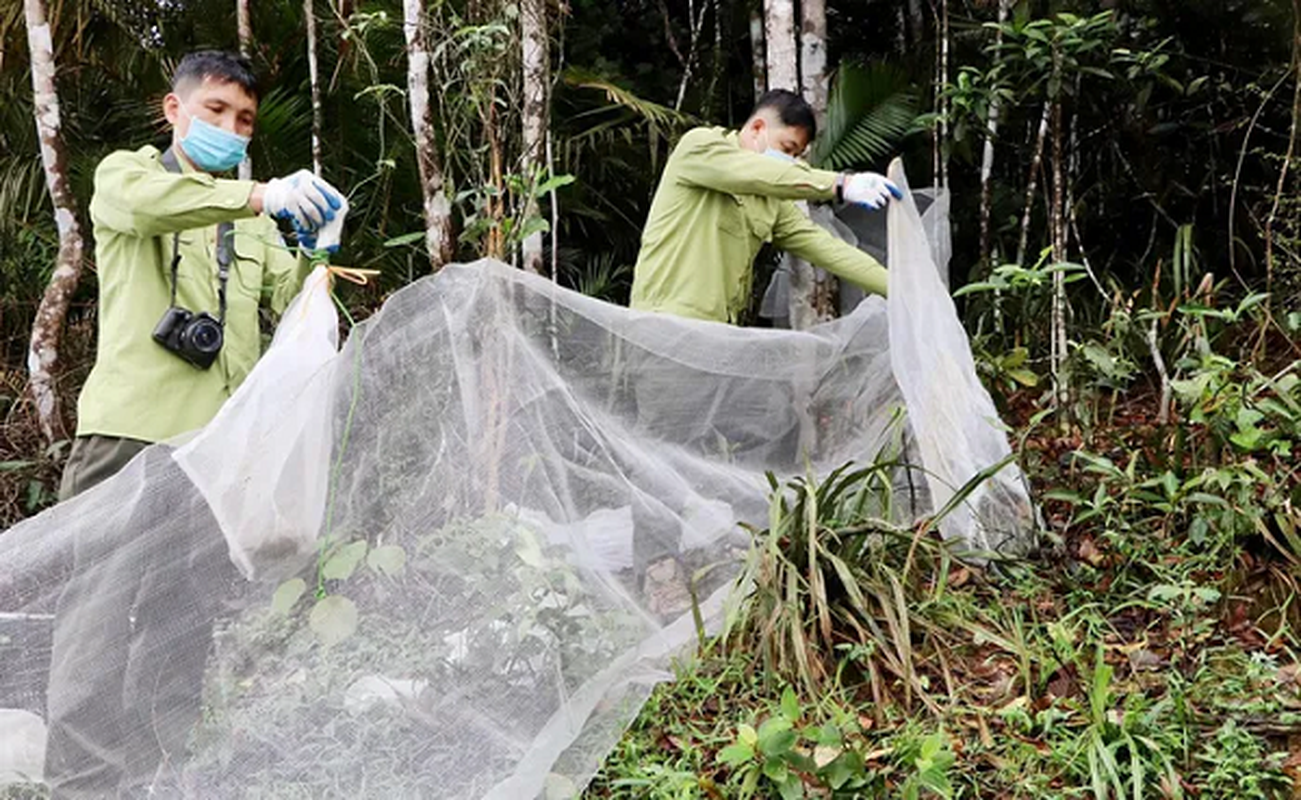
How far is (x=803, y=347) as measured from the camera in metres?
3.75

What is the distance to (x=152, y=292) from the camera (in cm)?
296

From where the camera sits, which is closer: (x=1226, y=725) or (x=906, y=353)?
(x=1226, y=725)

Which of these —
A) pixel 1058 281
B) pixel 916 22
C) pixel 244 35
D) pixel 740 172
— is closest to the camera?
pixel 740 172

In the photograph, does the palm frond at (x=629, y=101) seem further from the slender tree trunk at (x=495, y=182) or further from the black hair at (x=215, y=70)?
the black hair at (x=215, y=70)

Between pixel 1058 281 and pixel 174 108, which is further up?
pixel 174 108

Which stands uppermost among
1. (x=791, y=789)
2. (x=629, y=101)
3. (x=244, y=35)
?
(x=244, y=35)

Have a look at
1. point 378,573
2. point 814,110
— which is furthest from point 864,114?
point 378,573

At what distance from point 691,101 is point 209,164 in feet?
12.9

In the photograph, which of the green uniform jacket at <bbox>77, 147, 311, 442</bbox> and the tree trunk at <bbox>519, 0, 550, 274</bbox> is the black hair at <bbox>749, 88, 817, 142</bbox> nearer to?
the tree trunk at <bbox>519, 0, 550, 274</bbox>

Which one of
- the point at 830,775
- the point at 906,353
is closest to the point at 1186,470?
the point at 906,353

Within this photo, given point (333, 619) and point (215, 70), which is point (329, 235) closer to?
point (215, 70)

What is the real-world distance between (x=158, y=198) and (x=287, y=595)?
34.4 inches

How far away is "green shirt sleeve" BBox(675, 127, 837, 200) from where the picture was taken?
12.8ft

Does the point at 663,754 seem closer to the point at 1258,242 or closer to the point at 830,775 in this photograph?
the point at 830,775
